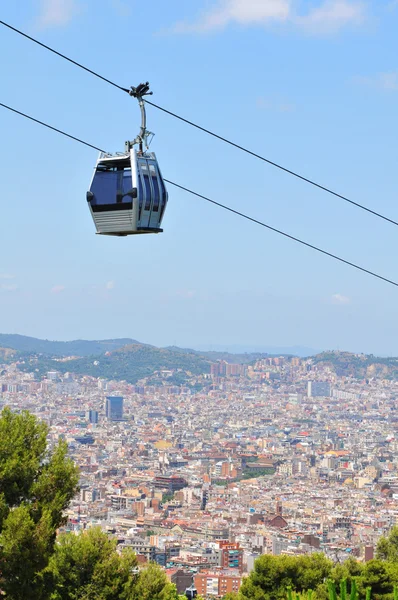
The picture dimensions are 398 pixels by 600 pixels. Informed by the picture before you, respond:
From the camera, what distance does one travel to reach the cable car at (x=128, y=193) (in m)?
5.76

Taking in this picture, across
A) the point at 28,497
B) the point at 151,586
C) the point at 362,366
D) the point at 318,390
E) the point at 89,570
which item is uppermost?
the point at 362,366

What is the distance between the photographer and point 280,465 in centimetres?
6994

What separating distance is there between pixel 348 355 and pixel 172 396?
3005cm

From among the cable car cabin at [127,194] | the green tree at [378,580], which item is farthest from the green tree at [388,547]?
the cable car cabin at [127,194]

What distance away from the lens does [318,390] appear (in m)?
126

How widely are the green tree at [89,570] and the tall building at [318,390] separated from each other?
11760cm

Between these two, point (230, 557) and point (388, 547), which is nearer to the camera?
point (388, 547)

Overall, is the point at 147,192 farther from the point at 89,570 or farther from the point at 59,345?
the point at 59,345

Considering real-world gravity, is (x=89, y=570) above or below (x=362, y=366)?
below

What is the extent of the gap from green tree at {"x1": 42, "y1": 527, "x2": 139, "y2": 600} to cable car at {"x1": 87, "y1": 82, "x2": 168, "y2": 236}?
2.93 metres

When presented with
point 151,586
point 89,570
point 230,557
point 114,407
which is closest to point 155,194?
point 89,570

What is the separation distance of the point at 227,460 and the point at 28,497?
6552 cm

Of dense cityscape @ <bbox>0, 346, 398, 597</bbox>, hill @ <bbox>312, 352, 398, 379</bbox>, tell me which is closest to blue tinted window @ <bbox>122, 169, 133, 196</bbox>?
dense cityscape @ <bbox>0, 346, 398, 597</bbox>

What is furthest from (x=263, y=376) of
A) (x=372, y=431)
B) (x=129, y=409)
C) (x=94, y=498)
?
(x=94, y=498)
